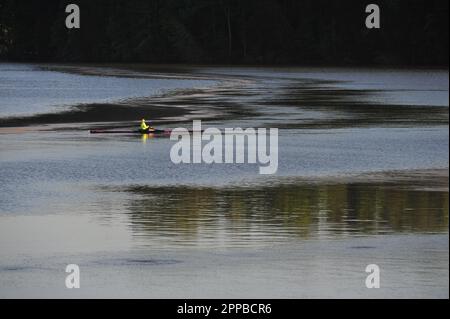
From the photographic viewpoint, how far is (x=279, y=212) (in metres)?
24.6

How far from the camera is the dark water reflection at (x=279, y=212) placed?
72.6ft

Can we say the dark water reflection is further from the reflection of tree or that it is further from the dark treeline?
the dark treeline

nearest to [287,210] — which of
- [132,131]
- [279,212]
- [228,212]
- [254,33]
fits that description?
[279,212]

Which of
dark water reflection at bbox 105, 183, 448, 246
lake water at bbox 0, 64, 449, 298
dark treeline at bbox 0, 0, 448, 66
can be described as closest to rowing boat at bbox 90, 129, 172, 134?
lake water at bbox 0, 64, 449, 298

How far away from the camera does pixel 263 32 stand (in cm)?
14712

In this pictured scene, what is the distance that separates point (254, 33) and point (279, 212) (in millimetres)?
124302

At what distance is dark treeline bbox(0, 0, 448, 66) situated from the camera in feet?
447

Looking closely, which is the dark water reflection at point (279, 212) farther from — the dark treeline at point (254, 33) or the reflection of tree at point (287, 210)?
the dark treeline at point (254, 33)

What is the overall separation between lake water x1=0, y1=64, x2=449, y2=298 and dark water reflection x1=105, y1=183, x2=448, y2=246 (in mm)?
35

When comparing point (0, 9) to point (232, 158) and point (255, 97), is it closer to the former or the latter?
point (255, 97)

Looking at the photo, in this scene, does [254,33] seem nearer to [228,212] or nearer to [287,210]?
[287,210]

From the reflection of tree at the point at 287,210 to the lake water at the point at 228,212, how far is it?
0.11 ft

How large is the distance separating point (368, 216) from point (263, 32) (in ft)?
407
